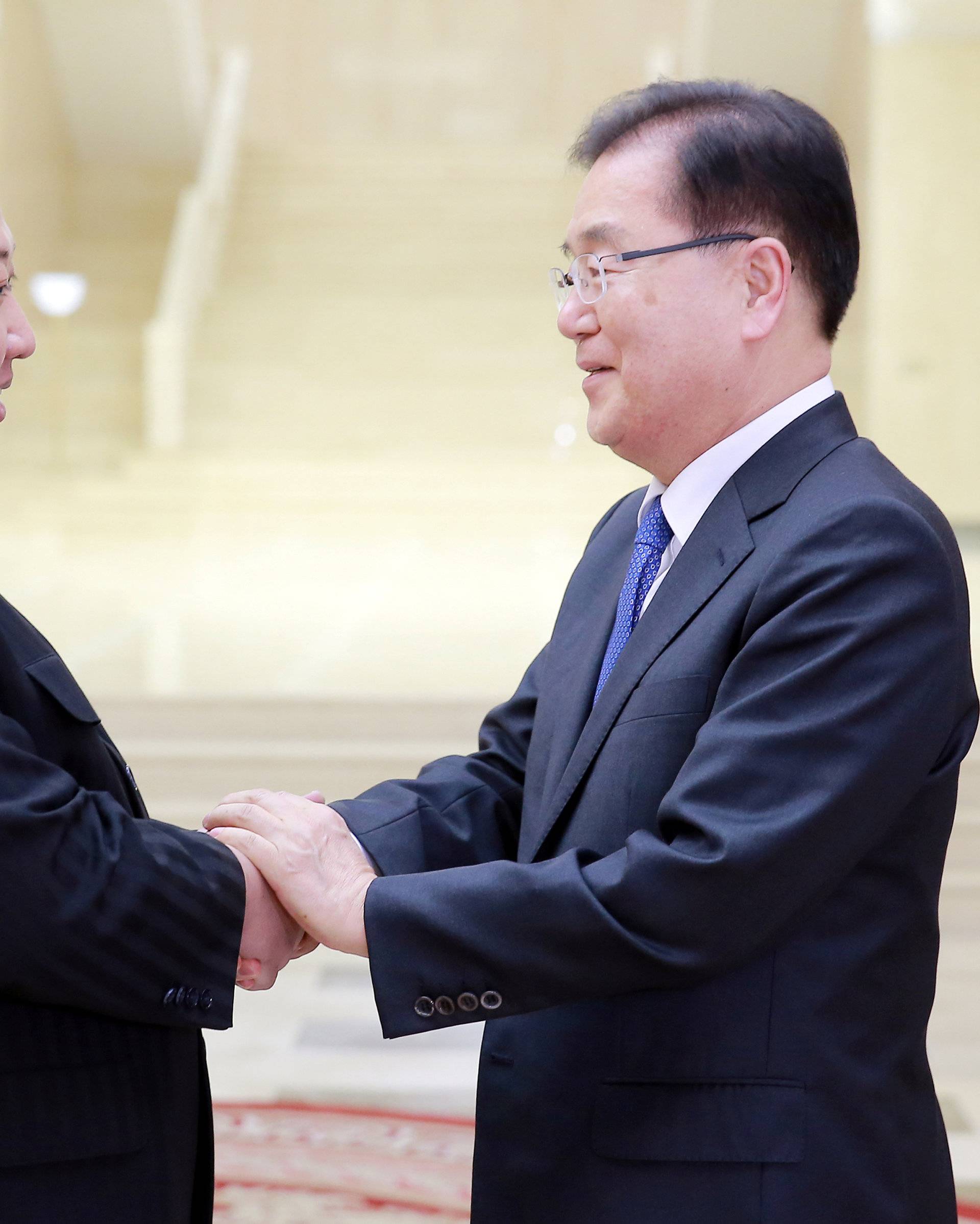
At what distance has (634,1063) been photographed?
157cm

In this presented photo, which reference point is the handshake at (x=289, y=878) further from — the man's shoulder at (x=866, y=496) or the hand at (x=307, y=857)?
the man's shoulder at (x=866, y=496)

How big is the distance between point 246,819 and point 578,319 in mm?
769

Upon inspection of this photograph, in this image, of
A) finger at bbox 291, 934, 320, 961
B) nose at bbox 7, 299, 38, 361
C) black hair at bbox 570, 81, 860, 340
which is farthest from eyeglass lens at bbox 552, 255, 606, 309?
finger at bbox 291, 934, 320, 961

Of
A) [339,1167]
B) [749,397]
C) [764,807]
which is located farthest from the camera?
[339,1167]

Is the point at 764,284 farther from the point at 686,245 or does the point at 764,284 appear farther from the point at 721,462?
the point at 721,462

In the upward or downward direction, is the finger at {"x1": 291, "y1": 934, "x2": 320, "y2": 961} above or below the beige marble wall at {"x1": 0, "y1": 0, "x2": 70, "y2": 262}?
below

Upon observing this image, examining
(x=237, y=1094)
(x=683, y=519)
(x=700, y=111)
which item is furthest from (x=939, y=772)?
(x=237, y=1094)

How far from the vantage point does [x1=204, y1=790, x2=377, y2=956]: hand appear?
5.67ft

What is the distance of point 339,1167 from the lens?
10.5ft

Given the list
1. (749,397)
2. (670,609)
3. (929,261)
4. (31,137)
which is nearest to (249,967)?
(670,609)

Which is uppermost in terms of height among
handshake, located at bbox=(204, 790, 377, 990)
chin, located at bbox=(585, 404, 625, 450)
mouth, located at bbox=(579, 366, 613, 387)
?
mouth, located at bbox=(579, 366, 613, 387)

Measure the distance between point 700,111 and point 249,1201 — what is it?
2.37 m

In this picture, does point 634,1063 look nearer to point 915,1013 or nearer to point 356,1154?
point 915,1013

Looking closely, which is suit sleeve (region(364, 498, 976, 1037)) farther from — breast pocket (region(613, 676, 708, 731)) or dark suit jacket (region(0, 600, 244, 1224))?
dark suit jacket (region(0, 600, 244, 1224))
